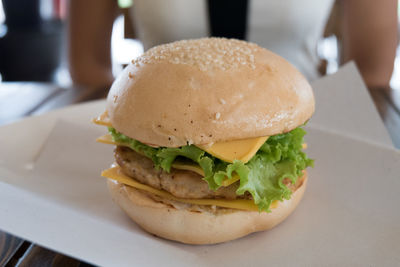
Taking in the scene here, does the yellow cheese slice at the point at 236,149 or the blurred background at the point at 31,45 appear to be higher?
the yellow cheese slice at the point at 236,149

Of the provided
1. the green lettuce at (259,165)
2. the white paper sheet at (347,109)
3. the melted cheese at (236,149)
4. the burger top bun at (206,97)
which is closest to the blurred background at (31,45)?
the white paper sheet at (347,109)

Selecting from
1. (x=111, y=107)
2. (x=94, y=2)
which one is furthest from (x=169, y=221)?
(x=94, y=2)

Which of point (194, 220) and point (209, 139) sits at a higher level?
point (209, 139)

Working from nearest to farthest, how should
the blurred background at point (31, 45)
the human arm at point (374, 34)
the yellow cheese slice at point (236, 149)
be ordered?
the yellow cheese slice at point (236, 149), the human arm at point (374, 34), the blurred background at point (31, 45)

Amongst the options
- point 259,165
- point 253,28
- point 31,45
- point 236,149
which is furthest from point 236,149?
point 31,45

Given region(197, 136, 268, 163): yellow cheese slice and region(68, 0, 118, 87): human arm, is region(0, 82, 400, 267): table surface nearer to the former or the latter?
region(68, 0, 118, 87): human arm

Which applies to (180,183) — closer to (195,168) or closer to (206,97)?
(195,168)

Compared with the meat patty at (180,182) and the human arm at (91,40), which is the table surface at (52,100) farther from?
the meat patty at (180,182)
